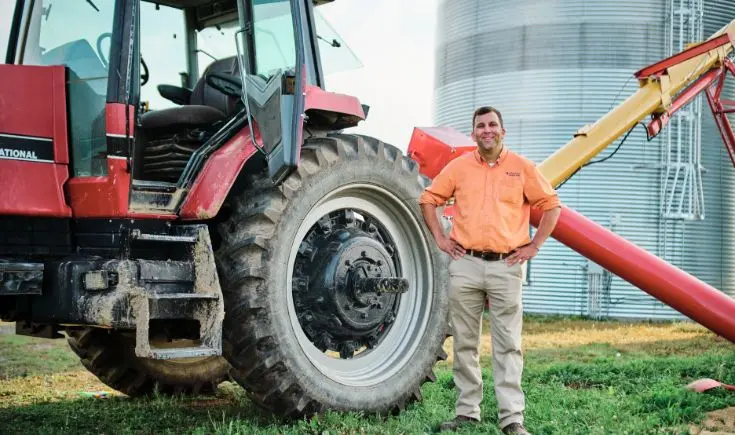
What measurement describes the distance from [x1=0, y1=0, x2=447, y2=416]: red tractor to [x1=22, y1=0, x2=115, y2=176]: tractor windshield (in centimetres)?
1

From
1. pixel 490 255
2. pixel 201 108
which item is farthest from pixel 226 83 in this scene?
pixel 490 255

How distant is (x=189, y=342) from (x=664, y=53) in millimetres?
11301

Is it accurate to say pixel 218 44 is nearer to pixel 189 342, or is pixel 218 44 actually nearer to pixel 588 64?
pixel 189 342

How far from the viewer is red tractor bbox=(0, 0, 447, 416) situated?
4469mm

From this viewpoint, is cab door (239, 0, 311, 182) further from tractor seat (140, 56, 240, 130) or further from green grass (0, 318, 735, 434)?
green grass (0, 318, 735, 434)

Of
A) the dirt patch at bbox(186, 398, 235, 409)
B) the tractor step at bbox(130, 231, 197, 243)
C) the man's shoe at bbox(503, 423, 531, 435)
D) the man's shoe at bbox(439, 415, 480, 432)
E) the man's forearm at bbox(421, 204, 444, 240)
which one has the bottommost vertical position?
the dirt patch at bbox(186, 398, 235, 409)

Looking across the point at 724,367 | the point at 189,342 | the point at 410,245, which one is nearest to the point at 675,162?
the point at 724,367

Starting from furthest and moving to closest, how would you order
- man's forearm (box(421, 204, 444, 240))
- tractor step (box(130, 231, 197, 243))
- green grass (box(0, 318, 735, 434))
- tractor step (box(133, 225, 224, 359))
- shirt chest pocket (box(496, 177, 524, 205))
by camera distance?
man's forearm (box(421, 204, 444, 240)), green grass (box(0, 318, 735, 434)), shirt chest pocket (box(496, 177, 524, 205)), tractor step (box(130, 231, 197, 243)), tractor step (box(133, 225, 224, 359))

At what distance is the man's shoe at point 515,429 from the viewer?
181 inches

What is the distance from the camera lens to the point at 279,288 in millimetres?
4684

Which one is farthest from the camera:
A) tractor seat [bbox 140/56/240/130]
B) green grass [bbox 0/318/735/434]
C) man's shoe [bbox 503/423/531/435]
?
tractor seat [bbox 140/56/240/130]

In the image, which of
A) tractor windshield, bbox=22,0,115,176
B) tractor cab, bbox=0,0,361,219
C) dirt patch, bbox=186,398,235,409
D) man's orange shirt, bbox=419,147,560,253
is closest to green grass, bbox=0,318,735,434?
dirt patch, bbox=186,398,235,409

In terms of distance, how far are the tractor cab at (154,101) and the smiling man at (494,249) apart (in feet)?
3.22

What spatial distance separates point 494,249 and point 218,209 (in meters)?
1.49
